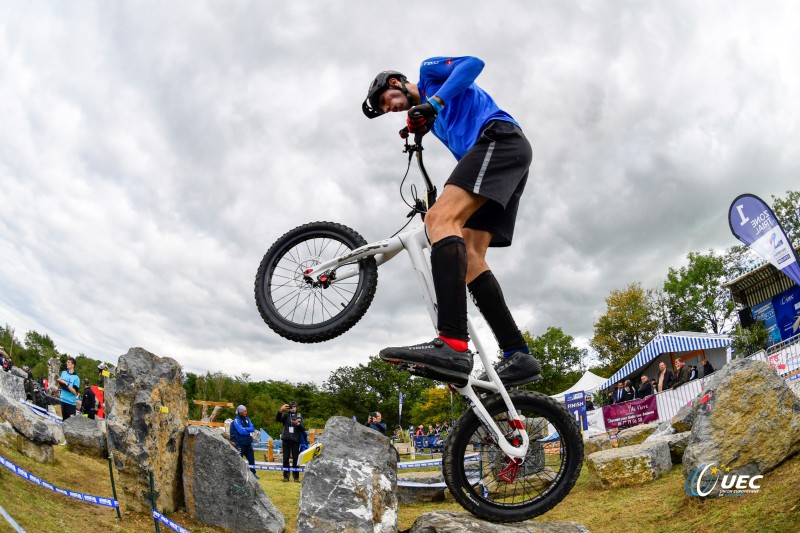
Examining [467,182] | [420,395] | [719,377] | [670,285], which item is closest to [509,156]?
[467,182]

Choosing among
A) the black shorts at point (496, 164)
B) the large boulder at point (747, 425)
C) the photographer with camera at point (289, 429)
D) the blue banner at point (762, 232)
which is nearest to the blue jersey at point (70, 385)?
the photographer with camera at point (289, 429)

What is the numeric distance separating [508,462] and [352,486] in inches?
75.5

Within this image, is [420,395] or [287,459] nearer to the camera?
[287,459]

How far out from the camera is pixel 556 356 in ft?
195

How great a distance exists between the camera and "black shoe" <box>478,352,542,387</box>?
13.1ft

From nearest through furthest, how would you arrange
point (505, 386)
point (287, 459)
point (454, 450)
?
point (454, 450), point (505, 386), point (287, 459)

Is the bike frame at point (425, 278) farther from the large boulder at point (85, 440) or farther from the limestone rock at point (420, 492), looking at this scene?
the large boulder at point (85, 440)

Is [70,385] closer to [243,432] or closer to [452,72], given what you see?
[243,432]

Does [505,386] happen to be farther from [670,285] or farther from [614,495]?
[670,285]

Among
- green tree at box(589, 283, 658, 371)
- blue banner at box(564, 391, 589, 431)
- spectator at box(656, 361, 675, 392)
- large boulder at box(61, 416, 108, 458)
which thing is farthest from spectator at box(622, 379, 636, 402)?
green tree at box(589, 283, 658, 371)

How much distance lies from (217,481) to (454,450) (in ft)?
17.1

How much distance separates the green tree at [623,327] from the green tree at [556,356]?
541 centimetres

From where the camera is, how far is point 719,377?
25.5ft

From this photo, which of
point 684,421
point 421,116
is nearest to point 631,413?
point 684,421
